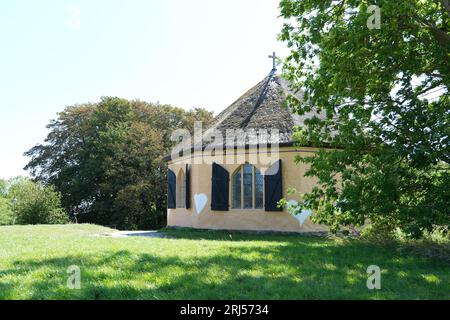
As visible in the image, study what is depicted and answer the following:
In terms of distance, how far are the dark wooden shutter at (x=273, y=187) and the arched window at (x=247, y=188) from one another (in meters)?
0.57

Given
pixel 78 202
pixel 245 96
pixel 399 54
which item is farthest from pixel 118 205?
pixel 399 54

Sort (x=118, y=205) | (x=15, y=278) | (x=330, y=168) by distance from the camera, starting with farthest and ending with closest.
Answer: (x=118, y=205)
(x=330, y=168)
(x=15, y=278)

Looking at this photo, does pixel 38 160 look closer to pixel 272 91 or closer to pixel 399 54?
pixel 272 91

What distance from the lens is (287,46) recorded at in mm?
9758

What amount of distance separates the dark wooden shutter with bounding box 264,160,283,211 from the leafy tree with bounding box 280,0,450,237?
5.69 meters

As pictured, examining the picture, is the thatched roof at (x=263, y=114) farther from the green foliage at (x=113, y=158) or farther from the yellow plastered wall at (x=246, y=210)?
the green foliage at (x=113, y=158)

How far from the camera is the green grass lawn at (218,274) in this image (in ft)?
16.3

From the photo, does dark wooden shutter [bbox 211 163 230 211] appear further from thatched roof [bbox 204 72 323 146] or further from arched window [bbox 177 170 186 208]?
arched window [bbox 177 170 186 208]

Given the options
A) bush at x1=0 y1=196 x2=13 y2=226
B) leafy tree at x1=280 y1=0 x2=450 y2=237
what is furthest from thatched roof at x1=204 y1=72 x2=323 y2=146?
bush at x1=0 y1=196 x2=13 y2=226

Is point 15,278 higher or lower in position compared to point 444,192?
lower

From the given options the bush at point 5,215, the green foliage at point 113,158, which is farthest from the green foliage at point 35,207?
the bush at point 5,215

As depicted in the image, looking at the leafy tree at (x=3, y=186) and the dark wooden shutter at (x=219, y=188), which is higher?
the dark wooden shutter at (x=219, y=188)

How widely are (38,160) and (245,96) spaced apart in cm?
2469
